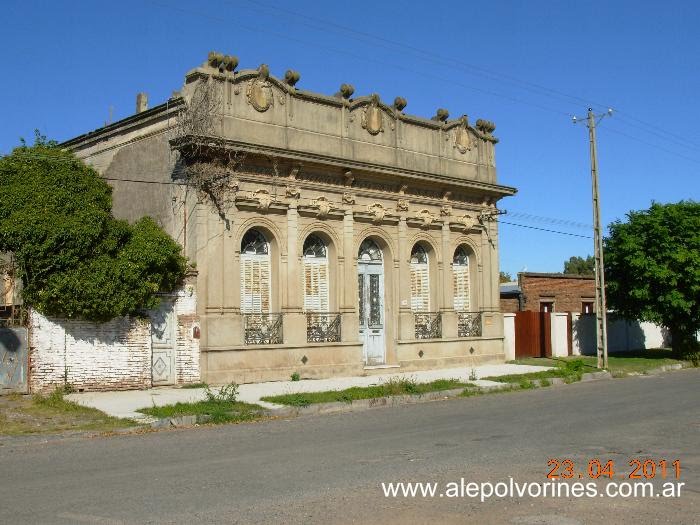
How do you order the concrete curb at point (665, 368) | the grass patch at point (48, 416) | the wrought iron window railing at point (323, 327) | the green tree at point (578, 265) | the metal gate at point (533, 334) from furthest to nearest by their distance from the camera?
the green tree at point (578, 265)
the metal gate at point (533, 334)
the concrete curb at point (665, 368)
the wrought iron window railing at point (323, 327)
the grass patch at point (48, 416)

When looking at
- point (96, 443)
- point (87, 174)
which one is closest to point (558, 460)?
point (96, 443)

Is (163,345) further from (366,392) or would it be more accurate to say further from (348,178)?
(348,178)

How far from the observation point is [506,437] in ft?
35.3

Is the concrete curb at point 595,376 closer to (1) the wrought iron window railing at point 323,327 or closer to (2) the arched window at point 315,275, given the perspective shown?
(1) the wrought iron window railing at point 323,327

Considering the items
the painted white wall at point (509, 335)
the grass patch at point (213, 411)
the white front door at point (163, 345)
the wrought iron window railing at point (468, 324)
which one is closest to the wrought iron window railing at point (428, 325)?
the wrought iron window railing at point (468, 324)

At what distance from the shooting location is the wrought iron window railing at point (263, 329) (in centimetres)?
1991

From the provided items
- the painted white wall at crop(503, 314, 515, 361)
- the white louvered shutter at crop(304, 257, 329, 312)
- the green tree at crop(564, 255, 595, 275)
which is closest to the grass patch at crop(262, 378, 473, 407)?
the white louvered shutter at crop(304, 257, 329, 312)

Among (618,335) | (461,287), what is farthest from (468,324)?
(618,335)

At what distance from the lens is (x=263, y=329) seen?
66.5 ft

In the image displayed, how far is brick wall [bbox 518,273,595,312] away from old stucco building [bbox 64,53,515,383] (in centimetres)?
610

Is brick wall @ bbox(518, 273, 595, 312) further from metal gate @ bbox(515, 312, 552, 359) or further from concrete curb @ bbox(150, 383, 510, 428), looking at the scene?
concrete curb @ bbox(150, 383, 510, 428)

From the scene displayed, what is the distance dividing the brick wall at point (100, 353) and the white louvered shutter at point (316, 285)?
3911 millimetres

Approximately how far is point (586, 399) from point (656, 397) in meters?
1.40

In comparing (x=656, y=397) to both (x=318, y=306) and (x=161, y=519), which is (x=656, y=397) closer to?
(x=318, y=306)
